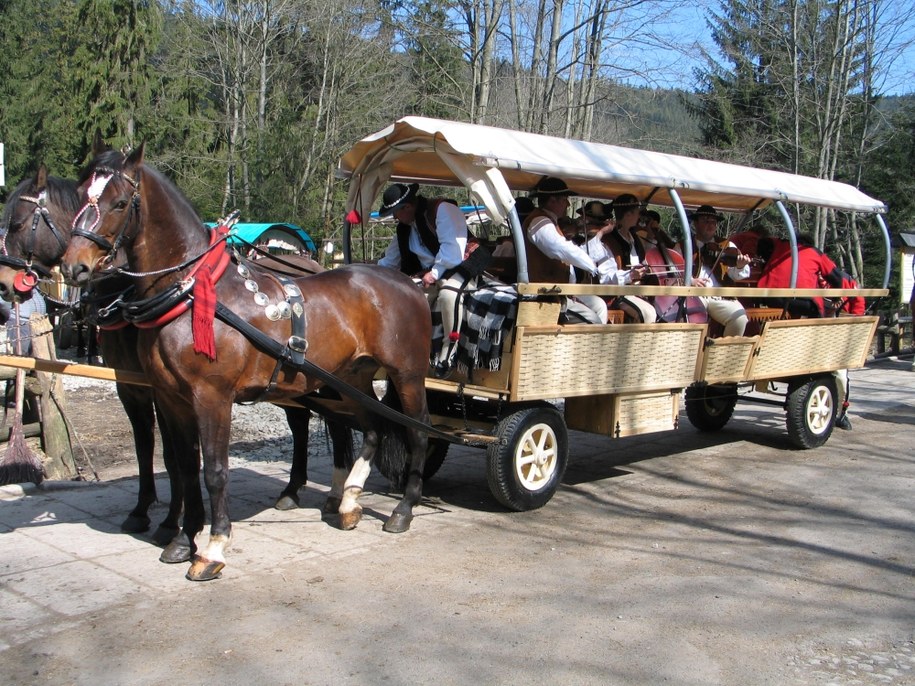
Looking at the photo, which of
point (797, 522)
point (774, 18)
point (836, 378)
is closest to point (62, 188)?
point (797, 522)

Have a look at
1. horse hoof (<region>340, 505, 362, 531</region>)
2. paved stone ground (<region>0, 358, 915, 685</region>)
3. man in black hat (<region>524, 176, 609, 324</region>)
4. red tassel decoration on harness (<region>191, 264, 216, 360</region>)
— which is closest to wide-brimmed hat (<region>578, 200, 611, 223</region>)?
man in black hat (<region>524, 176, 609, 324</region>)

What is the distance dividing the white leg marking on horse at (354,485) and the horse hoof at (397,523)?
0.86 feet

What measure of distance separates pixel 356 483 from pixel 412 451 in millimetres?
479

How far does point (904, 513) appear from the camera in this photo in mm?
6844

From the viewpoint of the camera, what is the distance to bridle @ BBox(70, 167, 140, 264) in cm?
470

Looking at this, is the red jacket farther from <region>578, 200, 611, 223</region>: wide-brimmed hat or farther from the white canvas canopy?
<region>578, 200, 611, 223</region>: wide-brimmed hat

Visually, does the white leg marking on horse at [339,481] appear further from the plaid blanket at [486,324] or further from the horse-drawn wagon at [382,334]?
the plaid blanket at [486,324]

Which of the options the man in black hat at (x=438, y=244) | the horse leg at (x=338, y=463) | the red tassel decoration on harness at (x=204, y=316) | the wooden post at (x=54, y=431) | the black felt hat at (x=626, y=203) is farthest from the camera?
the black felt hat at (x=626, y=203)

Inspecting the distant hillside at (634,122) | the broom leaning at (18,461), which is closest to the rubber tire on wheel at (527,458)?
the broom leaning at (18,461)

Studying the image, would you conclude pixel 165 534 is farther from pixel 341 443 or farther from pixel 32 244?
pixel 32 244

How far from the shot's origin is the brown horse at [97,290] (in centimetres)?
482

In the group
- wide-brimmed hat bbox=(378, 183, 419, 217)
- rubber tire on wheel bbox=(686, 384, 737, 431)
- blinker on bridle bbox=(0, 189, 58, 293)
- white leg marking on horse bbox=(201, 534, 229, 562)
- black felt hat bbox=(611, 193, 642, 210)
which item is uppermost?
black felt hat bbox=(611, 193, 642, 210)

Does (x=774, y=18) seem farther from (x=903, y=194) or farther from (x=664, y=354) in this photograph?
(x=664, y=354)

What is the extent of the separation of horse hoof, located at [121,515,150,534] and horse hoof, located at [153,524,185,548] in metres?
0.23
